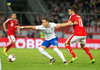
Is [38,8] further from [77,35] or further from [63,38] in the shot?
[77,35]

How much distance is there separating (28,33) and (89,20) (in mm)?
5468

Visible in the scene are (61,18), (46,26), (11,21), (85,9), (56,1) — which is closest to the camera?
(46,26)

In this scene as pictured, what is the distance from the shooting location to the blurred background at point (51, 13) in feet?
91.7

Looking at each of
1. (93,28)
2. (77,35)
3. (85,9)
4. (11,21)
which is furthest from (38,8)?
(77,35)

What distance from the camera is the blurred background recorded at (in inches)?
1101

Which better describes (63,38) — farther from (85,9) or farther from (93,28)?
(85,9)

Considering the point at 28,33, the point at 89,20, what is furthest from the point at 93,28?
the point at 28,33

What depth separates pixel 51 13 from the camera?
93.9 feet

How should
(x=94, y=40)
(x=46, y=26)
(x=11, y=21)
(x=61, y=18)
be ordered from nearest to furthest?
(x=46, y=26)
(x=11, y=21)
(x=94, y=40)
(x=61, y=18)

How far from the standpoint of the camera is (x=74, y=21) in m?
14.0

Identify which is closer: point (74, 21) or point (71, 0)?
point (74, 21)

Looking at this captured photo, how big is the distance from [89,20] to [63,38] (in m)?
2.80

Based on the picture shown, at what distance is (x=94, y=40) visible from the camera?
26.8 m

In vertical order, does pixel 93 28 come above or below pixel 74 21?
below
